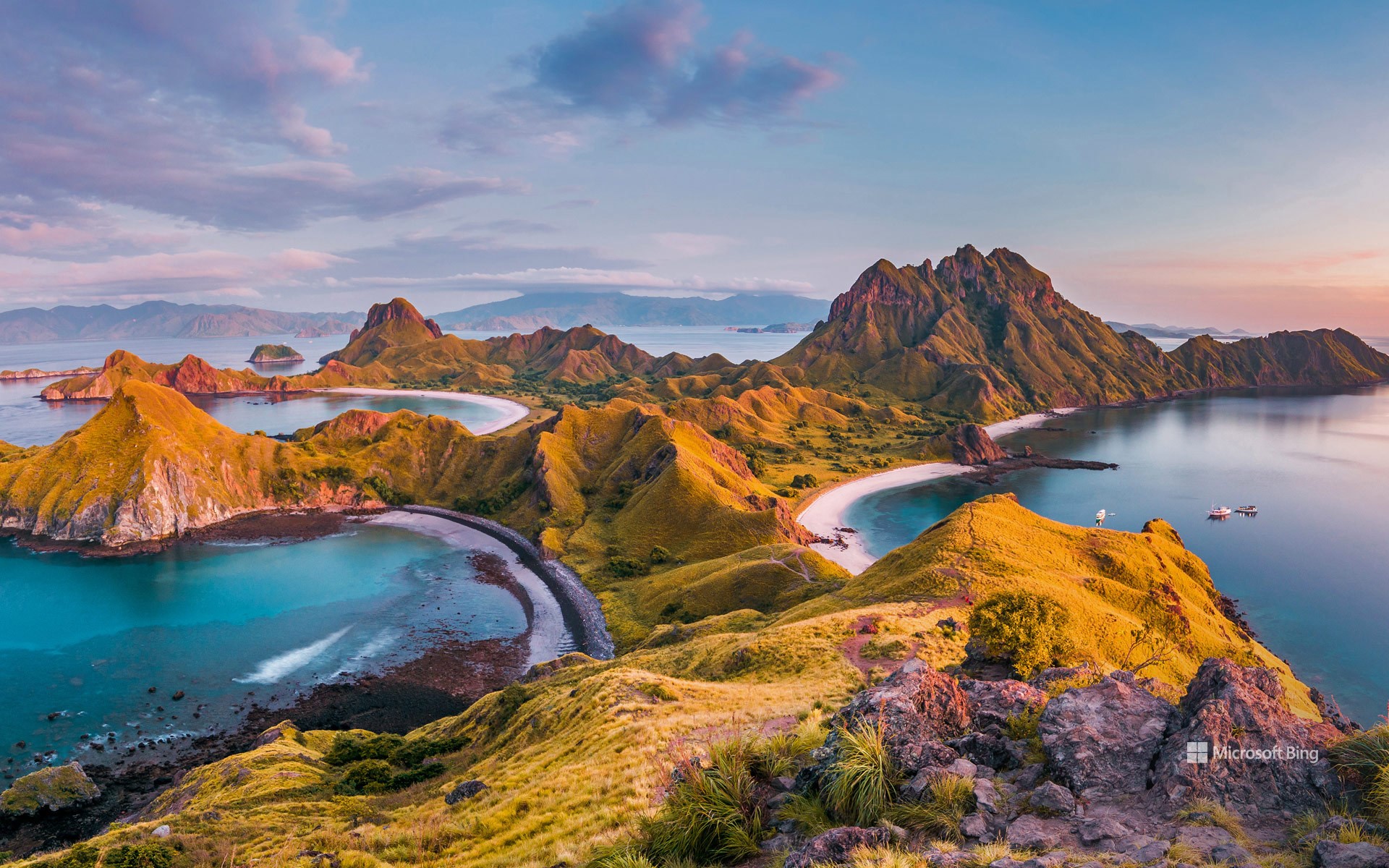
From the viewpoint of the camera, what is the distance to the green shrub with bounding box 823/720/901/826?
13891 millimetres

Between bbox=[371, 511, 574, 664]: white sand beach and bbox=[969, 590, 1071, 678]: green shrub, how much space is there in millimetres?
63115

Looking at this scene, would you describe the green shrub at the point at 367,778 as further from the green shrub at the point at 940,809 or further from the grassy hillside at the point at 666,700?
the green shrub at the point at 940,809

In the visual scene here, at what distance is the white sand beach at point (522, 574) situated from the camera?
88750mm

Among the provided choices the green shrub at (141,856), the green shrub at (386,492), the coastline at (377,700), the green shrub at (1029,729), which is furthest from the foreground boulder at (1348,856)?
the green shrub at (386,492)

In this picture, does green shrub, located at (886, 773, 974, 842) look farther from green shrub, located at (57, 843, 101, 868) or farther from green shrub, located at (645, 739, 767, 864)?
green shrub, located at (57, 843, 101, 868)

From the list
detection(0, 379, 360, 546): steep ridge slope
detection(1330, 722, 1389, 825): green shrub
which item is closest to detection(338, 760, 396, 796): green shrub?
detection(1330, 722, 1389, 825): green shrub

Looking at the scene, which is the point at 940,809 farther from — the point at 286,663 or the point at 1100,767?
the point at 286,663

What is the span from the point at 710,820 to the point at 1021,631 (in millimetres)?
30257

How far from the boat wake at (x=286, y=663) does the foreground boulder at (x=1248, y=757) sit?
314ft

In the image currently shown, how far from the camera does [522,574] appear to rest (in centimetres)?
11469

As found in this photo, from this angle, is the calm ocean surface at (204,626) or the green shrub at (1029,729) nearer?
the green shrub at (1029,729)

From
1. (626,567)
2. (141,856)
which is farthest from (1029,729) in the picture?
(626,567)

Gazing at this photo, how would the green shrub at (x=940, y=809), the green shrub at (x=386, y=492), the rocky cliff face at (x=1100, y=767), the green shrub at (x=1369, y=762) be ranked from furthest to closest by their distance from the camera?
the green shrub at (x=386, y=492) < the green shrub at (x=940, y=809) < the rocky cliff face at (x=1100, y=767) < the green shrub at (x=1369, y=762)

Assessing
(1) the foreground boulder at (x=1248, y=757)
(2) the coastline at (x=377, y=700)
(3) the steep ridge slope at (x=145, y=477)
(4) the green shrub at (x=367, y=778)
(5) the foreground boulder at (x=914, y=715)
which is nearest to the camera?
(1) the foreground boulder at (x=1248, y=757)
